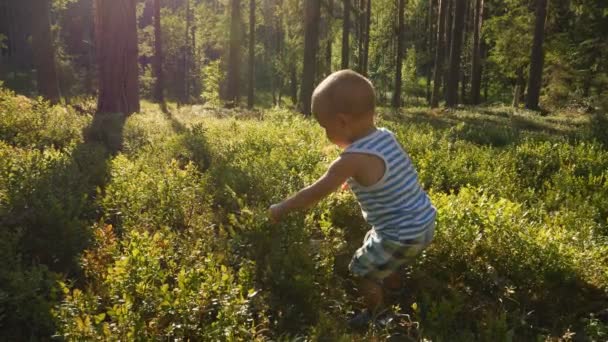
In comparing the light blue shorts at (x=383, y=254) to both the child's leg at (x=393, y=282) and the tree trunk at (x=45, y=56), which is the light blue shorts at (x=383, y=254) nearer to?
the child's leg at (x=393, y=282)

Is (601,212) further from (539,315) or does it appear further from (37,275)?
(37,275)

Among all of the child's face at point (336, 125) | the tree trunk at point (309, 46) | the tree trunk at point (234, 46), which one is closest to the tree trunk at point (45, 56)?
the tree trunk at point (309, 46)

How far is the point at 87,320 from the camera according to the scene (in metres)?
2.65

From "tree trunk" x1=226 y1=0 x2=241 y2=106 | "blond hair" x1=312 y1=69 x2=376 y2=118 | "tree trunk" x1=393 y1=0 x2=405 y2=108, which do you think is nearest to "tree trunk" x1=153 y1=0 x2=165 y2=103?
"tree trunk" x1=226 y1=0 x2=241 y2=106

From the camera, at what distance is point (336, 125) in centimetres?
328

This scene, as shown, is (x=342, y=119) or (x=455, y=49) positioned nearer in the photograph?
(x=342, y=119)

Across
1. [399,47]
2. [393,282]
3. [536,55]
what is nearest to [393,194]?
[393,282]

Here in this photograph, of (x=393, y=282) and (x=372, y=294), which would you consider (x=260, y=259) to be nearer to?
(x=372, y=294)

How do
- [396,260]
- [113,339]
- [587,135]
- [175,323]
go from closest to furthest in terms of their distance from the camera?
1. [113,339]
2. [175,323]
3. [396,260]
4. [587,135]

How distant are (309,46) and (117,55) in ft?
27.3

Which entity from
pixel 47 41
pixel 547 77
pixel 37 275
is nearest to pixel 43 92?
pixel 47 41

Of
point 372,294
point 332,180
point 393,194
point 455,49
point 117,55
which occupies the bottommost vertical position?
point 372,294

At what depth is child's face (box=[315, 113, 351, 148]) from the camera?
3240mm

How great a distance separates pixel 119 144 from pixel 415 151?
190 inches
